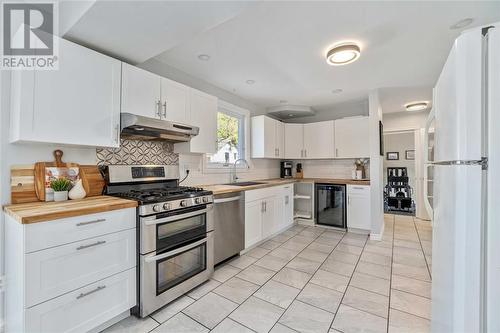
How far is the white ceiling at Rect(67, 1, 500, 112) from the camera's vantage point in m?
1.53

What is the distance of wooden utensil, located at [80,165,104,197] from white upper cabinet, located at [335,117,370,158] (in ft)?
13.0

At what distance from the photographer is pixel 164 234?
6.08ft

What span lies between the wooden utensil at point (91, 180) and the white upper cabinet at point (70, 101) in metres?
0.32

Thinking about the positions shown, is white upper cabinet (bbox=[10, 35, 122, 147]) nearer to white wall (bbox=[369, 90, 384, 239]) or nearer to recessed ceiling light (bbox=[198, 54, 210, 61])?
recessed ceiling light (bbox=[198, 54, 210, 61])

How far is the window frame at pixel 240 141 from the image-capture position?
3.33m

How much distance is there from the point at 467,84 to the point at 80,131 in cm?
239

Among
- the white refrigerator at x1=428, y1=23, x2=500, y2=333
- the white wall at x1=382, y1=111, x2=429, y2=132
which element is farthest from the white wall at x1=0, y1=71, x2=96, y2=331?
the white wall at x1=382, y1=111, x2=429, y2=132

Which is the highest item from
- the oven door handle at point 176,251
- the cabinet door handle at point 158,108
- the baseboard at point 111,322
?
the cabinet door handle at point 158,108

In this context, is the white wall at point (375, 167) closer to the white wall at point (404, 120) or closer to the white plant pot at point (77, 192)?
the white wall at point (404, 120)

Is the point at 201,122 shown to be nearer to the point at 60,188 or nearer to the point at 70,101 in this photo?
the point at 70,101

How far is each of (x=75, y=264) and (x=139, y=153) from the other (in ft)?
4.19

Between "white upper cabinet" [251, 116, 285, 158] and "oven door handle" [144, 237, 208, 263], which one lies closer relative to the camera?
"oven door handle" [144, 237, 208, 263]

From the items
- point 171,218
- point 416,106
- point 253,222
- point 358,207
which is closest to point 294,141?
point 358,207

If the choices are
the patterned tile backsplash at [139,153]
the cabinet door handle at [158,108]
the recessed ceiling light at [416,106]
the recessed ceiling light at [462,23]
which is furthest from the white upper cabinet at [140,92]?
the recessed ceiling light at [416,106]
